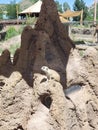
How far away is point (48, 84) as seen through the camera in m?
5.48

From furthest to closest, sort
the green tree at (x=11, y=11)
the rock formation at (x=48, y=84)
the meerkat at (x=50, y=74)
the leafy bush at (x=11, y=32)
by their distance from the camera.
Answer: the green tree at (x=11, y=11) → the leafy bush at (x=11, y=32) → the meerkat at (x=50, y=74) → the rock formation at (x=48, y=84)

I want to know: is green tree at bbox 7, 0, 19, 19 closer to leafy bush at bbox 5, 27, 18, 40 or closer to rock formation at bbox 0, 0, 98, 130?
leafy bush at bbox 5, 27, 18, 40

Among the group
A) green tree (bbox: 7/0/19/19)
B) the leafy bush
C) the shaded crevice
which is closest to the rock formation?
the shaded crevice

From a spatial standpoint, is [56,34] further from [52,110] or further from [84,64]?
[52,110]

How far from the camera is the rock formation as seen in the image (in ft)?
18.1

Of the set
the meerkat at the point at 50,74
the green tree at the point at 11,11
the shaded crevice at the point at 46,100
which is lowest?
the green tree at the point at 11,11

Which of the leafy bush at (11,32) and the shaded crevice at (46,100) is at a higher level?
the shaded crevice at (46,100)

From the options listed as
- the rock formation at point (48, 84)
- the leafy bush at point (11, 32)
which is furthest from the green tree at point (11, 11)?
the rock formation at point (48, 84)

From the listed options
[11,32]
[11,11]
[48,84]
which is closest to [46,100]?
[48,84]

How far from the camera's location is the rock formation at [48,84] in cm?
552

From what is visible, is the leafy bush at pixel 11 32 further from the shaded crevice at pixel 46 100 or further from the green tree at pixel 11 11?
the shaded crevice at pixel 46 100

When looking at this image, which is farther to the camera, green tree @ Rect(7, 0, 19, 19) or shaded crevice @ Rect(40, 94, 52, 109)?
green tree @ Rect(7, 0, 19, 19)

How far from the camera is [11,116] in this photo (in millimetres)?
5703

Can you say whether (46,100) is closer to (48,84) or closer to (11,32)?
(48,84)
